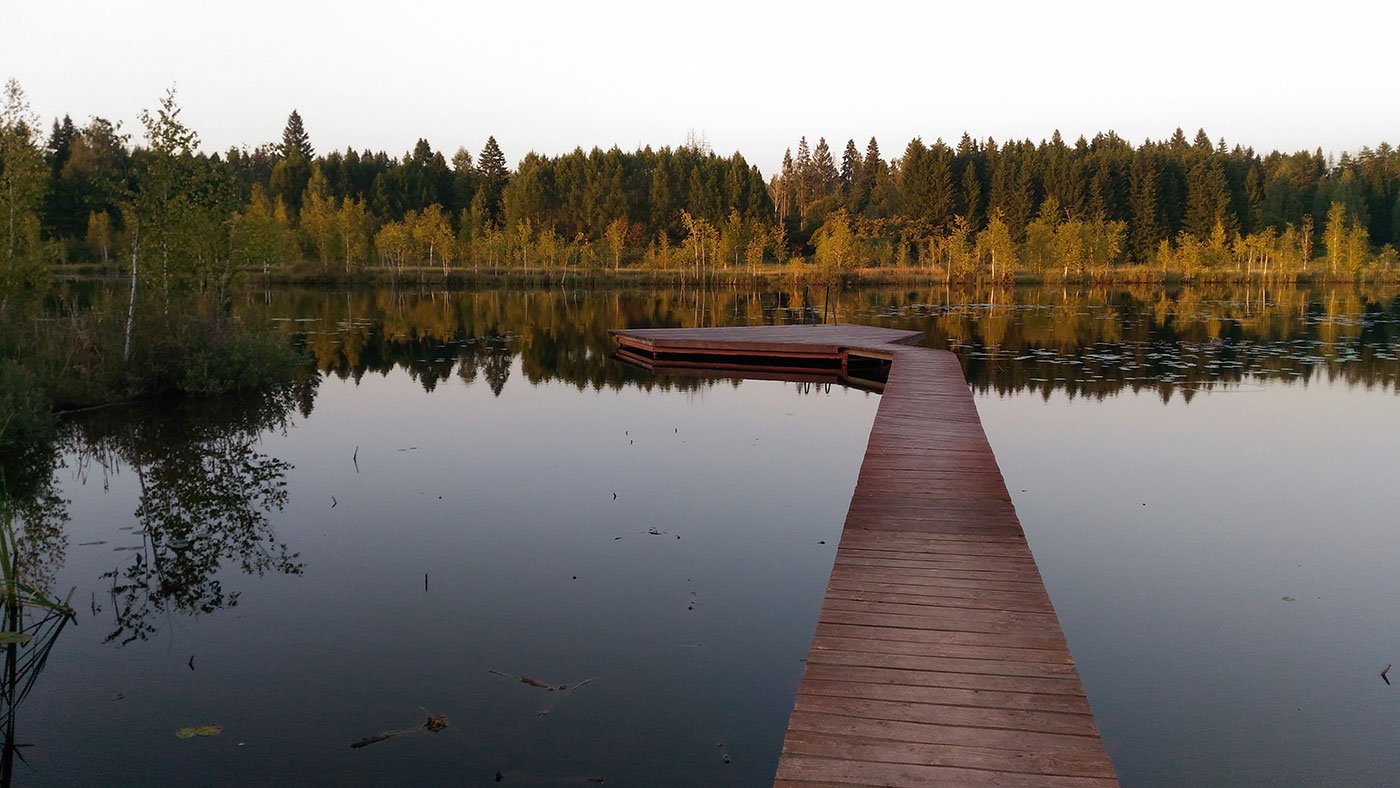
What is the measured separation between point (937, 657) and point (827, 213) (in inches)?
3658

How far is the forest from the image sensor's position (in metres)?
70.6

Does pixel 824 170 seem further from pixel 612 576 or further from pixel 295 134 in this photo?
pixel 612 576

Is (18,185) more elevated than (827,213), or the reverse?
(827,213)

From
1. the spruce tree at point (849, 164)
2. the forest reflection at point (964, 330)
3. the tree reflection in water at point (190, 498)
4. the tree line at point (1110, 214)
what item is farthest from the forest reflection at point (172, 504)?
the spruce tree at point (849, 164)

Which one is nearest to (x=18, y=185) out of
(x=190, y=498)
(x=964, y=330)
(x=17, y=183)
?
(x=17, y=183)

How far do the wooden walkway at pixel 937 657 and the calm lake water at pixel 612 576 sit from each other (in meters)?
0.74

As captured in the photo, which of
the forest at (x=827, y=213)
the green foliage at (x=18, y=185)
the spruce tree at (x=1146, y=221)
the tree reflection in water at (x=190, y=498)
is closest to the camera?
the tree reflection in water at (x=190, y=498)

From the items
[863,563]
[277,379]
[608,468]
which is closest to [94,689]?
[863,563]

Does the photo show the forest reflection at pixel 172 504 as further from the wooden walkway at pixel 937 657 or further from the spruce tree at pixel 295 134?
→ the spruce tree at pixel 295 134

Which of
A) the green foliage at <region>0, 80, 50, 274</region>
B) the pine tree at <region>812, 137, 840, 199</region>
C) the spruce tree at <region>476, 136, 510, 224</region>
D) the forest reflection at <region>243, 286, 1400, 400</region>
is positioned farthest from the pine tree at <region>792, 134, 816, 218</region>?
the green foliage at <region>0, 80, 50, 274</region>

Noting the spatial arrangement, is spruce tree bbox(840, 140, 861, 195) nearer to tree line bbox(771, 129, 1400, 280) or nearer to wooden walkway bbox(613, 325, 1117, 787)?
tree line bbox(771, 129, 1400, 280)

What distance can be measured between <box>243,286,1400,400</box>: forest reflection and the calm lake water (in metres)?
2.78

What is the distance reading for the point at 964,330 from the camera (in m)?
33.4

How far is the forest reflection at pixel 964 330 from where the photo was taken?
2177cm
